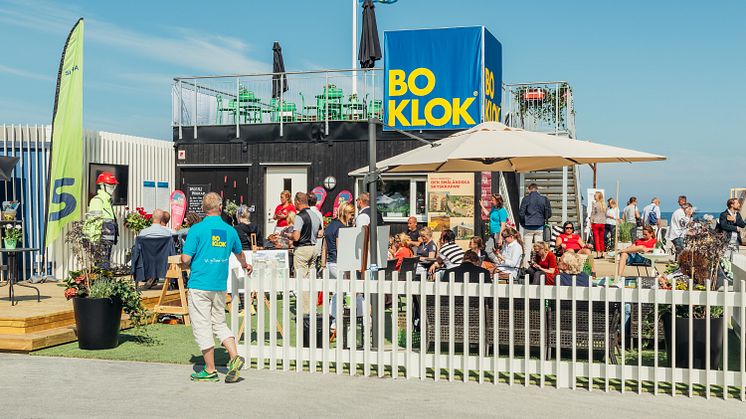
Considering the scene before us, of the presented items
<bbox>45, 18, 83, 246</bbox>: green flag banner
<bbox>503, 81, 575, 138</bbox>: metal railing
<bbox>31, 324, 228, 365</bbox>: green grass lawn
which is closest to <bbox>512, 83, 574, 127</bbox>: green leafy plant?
<bbox>503, 81, 575, 138</bbox>: metal railing

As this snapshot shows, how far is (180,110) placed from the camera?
61.4ft

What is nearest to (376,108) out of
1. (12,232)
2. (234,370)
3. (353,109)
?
(353,109)

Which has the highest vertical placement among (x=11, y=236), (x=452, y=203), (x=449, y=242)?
(x=452, y=203)

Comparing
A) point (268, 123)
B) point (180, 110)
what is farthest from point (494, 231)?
point (180, 110)

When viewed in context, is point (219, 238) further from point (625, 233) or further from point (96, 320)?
point (625, 233)

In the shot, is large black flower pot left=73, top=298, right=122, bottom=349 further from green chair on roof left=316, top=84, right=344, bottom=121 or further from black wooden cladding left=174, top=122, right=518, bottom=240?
green chair on roof left=316, top=84, right=344, bottom=121

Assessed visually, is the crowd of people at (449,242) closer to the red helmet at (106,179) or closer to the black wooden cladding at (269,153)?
the red helmet at (106,179)

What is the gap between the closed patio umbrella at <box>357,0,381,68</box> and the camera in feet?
67.9

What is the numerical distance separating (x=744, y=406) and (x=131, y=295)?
5.79m

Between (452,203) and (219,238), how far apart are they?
10.7m

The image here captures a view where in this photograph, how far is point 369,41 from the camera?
824 inches

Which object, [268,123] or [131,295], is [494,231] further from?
[131,295]

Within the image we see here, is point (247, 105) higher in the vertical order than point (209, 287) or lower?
higher

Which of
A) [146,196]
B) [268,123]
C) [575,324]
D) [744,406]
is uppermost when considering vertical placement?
[268,123]
